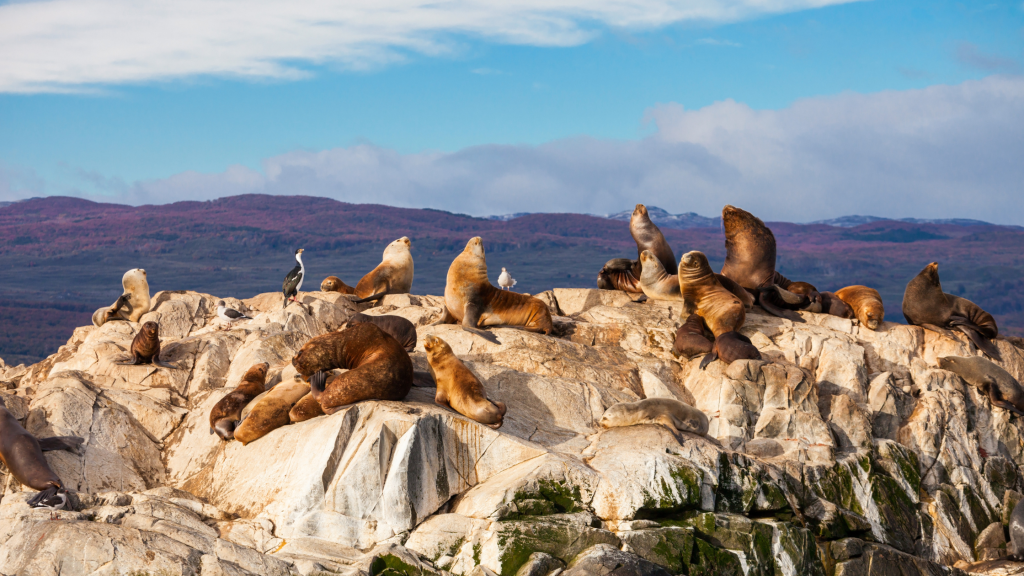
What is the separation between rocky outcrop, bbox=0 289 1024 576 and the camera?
27.0ft

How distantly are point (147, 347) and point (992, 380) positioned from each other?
13102 millimetres

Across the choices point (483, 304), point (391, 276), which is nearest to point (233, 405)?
point (483, 304)

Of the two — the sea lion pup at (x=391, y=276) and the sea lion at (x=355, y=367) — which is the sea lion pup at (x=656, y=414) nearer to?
the sea lion at (x=355, y=367)

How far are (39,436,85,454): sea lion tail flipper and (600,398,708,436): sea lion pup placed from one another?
6.47 m

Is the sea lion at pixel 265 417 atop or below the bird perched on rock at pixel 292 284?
below


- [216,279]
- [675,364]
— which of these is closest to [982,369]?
[675,364]

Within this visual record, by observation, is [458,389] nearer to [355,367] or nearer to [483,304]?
[355,367]

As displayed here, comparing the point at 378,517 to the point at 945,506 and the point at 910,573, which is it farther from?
the point at 945,506

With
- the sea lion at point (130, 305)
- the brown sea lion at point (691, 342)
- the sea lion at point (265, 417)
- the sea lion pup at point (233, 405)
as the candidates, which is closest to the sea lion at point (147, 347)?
the sea lion pup at point (233, 405)

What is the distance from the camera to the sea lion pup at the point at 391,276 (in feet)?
59.6

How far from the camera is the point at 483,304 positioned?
14.1 m

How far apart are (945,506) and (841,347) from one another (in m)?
3.09

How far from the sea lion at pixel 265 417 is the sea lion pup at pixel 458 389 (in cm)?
171

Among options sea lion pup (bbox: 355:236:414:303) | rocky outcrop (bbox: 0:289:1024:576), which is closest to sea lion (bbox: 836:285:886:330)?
rocky outcrop (bbox: 0:289:1024:576)
